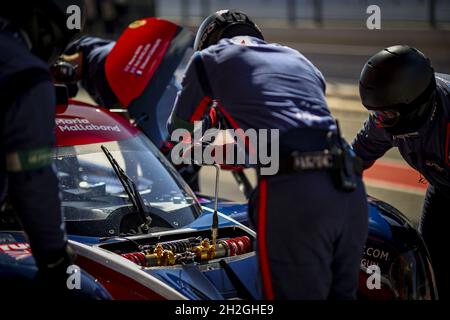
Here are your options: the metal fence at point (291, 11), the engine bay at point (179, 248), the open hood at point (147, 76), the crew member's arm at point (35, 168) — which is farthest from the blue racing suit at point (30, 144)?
the metal fence at point (291, 11)

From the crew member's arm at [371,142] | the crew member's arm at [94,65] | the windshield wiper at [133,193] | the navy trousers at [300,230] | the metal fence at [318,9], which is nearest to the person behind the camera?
the navy trousers at [300,230]

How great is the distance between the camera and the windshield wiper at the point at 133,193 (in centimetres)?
466

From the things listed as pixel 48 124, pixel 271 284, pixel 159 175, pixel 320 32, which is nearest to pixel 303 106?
pixel 271 284

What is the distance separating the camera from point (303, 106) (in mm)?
3633

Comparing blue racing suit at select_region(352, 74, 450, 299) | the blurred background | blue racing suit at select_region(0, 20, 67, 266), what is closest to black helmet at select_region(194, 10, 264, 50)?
blue racing suit at select_region(0, 20, 67, 266)

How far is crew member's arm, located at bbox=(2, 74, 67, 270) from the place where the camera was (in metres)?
3.32

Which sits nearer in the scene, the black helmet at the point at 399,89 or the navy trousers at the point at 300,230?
the navy trousers at the point at 300,230

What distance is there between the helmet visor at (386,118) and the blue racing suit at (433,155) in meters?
0.14

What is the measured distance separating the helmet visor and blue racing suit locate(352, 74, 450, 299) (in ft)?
0.45

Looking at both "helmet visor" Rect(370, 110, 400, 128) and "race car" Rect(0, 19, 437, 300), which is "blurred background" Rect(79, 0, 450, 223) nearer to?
"race car" Rect(0, 19, 437, 300)

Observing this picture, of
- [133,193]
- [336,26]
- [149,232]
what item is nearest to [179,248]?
[149,232]

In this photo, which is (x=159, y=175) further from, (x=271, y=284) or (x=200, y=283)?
(x=271, y=284)

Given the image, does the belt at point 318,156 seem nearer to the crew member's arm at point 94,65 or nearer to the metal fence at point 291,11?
the crew member's arm at point 94,65
